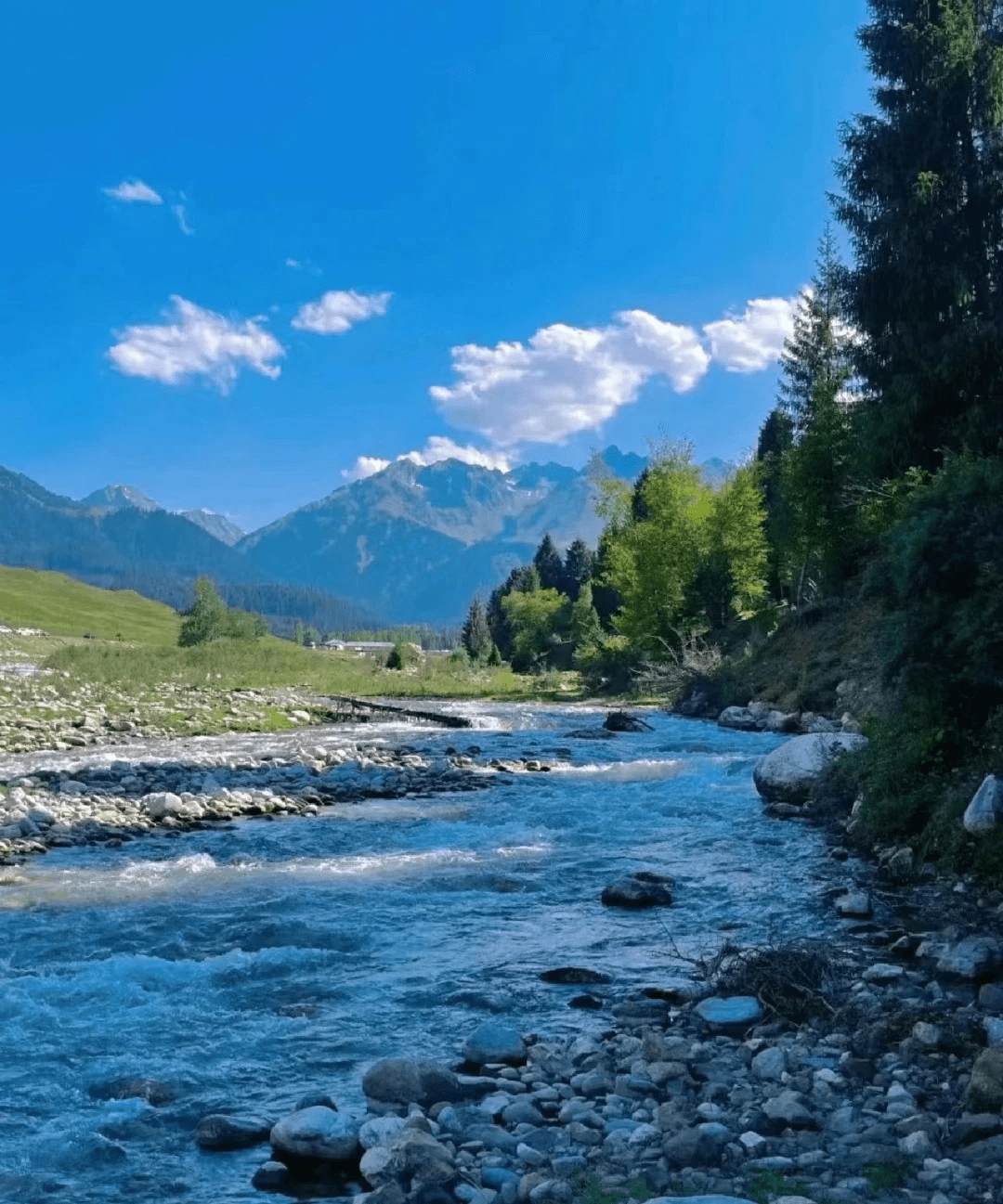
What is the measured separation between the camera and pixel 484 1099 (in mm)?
6660

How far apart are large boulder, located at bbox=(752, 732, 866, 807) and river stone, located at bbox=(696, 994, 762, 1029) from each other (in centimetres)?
1016

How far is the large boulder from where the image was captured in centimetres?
1817

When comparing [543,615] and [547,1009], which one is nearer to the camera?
[547,1009]

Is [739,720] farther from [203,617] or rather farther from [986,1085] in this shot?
[203,617]

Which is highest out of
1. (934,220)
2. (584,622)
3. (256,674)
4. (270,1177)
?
(934,220)

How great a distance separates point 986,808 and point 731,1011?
15.5 feet

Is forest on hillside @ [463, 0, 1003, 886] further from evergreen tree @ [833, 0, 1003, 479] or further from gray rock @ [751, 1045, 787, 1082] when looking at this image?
gray rock @ [751, 1045, 787, 1082]

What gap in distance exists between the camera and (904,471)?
27.8 metres

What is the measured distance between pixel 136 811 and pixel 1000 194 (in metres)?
25.9

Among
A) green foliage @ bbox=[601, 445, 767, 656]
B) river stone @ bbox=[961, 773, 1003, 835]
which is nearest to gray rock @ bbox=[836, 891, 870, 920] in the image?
river stone @ bbox=[961, 773, 1003, 835]

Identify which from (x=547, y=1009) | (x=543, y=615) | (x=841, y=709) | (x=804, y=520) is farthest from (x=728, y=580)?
(x=543, y=615)

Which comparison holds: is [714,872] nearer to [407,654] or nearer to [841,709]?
[841,709]

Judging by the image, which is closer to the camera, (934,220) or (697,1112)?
(697,1112)

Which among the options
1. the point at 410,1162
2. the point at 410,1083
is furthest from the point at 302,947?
the point at 410,1162
